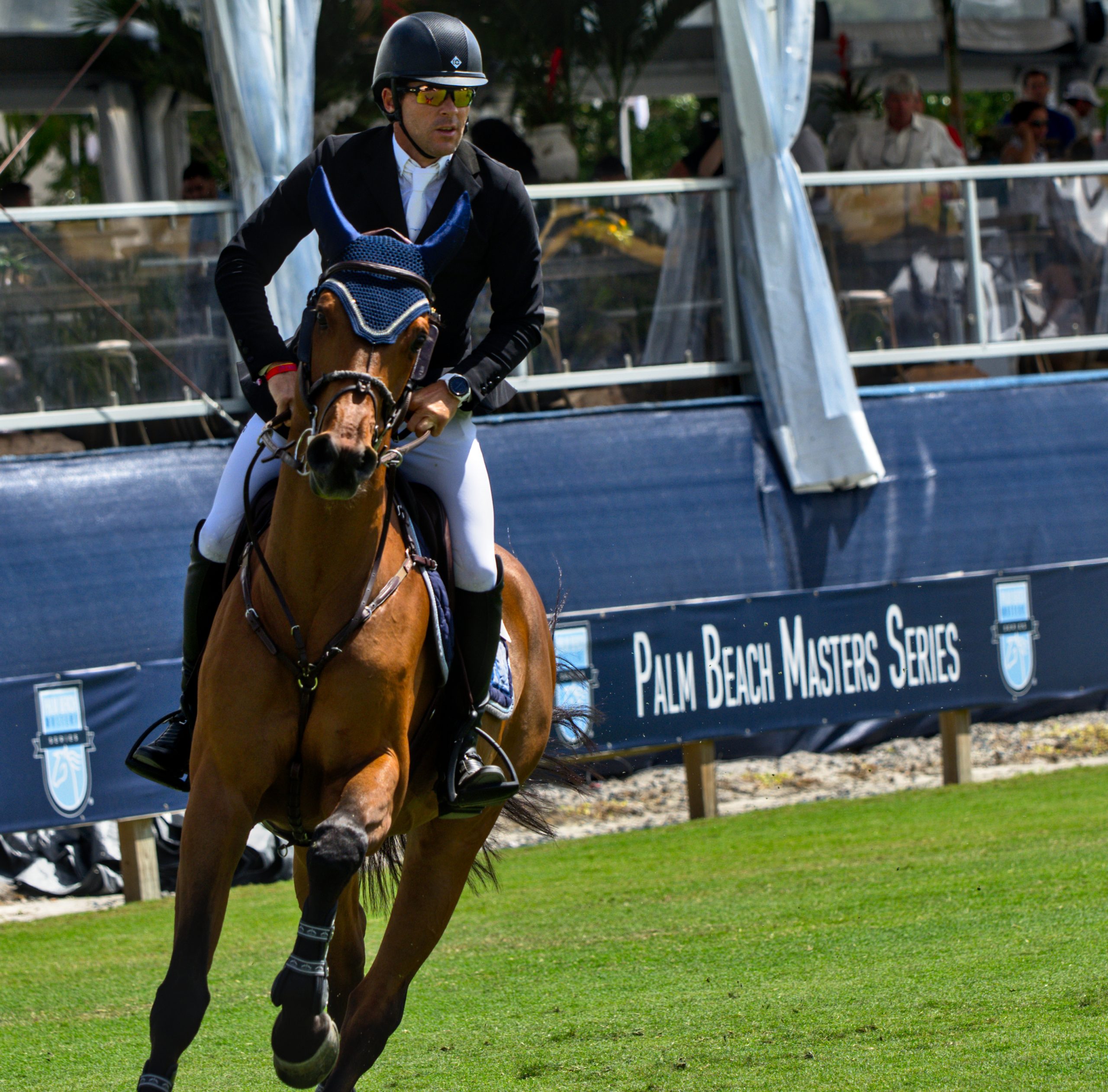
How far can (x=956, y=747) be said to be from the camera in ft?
36.3

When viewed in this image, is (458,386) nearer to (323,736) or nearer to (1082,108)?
(323,736)

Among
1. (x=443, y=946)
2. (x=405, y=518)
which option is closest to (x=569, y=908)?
(x=443, y=946)

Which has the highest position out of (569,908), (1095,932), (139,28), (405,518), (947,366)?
(139,28)

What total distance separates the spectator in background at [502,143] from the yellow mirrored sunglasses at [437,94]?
6.37 metres

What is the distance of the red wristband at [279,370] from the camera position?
4.26 meters

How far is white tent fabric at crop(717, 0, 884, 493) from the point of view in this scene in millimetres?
11617

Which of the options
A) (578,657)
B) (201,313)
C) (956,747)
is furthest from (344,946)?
(956,747)

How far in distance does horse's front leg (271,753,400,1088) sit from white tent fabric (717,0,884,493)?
26.4 feet

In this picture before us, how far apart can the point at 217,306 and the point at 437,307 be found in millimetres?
5999

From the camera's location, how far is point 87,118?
74.7ft

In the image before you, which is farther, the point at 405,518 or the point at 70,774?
the point at 70,774

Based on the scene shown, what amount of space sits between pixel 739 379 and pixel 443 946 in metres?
6.17

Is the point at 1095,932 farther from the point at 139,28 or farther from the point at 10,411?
the point at 139,28

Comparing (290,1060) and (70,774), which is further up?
(290,1060)
